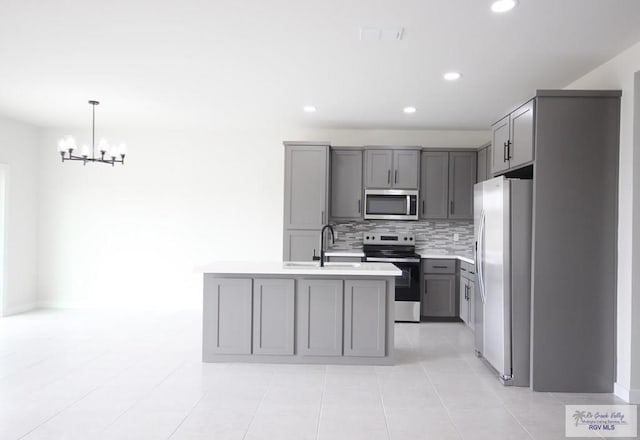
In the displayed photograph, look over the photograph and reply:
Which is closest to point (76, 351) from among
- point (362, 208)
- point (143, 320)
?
point (143, 320)

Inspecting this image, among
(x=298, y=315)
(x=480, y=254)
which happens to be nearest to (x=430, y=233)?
(x=480, y=254)

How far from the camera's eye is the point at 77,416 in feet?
9.80

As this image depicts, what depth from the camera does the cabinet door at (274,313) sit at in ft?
13.4

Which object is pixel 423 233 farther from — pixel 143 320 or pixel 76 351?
pixel 76 351

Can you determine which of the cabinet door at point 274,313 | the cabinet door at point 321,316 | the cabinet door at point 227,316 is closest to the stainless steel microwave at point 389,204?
the cabinet door at point 321,316

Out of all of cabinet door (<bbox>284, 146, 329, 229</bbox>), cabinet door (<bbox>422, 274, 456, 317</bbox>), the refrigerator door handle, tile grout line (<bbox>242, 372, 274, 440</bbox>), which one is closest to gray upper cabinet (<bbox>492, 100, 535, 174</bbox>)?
the refrigerator door handle

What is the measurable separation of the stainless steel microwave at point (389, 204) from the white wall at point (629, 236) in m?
2.87

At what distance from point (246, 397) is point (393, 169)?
12.3 ft

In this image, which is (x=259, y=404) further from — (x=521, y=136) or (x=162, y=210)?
(x=162, y=210)

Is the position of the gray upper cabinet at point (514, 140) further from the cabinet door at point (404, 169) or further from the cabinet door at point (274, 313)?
the cabinet door at point (274, 313)

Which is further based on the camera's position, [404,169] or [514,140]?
[404,169]

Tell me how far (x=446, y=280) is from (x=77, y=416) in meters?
4.41

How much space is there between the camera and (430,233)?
6520 mm

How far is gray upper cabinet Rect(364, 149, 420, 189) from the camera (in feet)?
20.1
